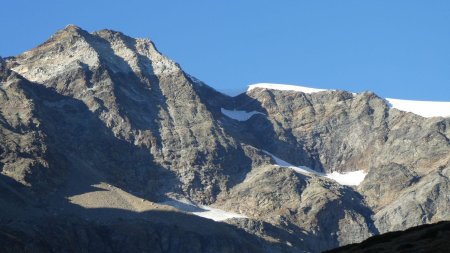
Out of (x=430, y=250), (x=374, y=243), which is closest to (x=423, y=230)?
(x=374, y=243)

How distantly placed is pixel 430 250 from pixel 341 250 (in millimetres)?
10613

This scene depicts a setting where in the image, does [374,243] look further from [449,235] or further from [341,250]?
[449,235]

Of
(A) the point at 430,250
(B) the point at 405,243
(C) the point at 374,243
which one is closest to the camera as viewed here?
(A) the point at 430,250

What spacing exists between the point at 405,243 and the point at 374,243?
4890 mm

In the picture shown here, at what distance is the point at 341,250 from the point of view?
6431 cm

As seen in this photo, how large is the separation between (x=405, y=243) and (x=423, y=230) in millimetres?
3535

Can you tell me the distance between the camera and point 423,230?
6234 centimetres

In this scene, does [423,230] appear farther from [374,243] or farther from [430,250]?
[430,250]

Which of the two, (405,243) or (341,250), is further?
(341,250)

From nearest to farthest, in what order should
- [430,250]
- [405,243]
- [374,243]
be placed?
[430,250], [405,243], [374,243]

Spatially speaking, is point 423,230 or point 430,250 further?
point 423,230

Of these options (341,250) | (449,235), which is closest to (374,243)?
(341,250)

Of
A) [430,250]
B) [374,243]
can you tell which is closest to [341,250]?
[374,243]
